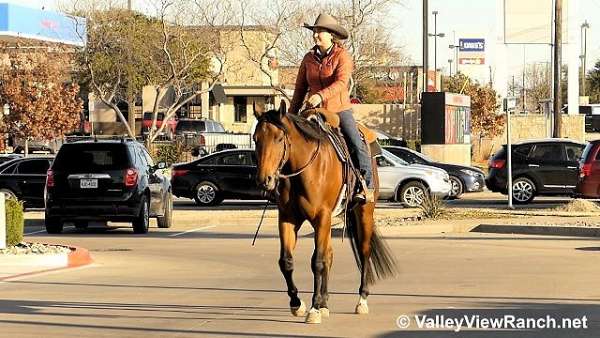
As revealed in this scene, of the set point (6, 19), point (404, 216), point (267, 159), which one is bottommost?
point (404, 216)

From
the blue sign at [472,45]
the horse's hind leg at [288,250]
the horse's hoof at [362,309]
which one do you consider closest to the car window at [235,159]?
the horse's hoof at [362,309]

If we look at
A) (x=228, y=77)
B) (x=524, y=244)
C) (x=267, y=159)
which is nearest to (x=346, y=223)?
(x=267, y=159)

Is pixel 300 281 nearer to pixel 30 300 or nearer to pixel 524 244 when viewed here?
pixel 30 300

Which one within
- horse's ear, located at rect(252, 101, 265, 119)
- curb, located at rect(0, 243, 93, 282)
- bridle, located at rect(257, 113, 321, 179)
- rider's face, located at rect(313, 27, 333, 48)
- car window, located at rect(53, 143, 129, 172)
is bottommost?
curb, located at rect(0, 243, 93, 282)

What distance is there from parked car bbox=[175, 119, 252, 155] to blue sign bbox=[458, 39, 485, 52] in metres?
20.3

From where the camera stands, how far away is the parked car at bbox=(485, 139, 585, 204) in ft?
110

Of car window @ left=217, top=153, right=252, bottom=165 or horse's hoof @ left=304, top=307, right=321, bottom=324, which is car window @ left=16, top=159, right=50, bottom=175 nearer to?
car window @ left=217, top=153, right=252, bottom=165

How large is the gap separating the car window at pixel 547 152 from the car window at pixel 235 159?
772 cm

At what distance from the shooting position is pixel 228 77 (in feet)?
251

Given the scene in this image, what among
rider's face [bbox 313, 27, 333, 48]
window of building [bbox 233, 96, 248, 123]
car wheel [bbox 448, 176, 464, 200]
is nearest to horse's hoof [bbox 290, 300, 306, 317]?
rider's face [bbox 313, 27, 333, 48]

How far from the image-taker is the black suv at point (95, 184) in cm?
2314

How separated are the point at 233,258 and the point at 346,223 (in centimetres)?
624

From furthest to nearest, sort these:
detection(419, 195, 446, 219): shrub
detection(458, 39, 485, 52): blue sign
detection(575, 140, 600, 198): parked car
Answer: detection(458, 39, 485, 52): blue sign → detection(575, 140, 600, 198): parked car → detection(419, 195, 446, 219): shrub

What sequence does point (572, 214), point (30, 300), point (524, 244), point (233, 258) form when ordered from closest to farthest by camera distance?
point (30, 300)
point (233, 258)
point (524, 244)
point (572, 214)
